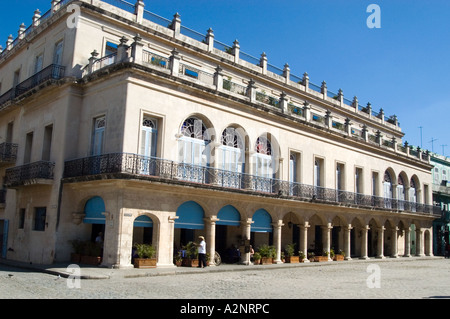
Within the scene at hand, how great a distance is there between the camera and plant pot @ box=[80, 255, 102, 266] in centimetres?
1712

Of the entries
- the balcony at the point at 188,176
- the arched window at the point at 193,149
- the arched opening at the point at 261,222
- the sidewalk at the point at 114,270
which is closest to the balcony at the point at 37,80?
the balcony at the point at 188,176

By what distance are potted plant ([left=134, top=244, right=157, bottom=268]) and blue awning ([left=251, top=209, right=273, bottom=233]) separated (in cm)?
626

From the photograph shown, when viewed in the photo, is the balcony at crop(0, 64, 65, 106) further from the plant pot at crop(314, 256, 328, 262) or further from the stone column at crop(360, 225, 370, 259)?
the stone column at crop(360, 225, 370, 259)

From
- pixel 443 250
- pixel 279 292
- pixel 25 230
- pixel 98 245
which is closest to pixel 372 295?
pixel 279 292

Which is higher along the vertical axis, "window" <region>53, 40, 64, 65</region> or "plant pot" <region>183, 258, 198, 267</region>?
"window" <region>53, 40, 64, 65</region>

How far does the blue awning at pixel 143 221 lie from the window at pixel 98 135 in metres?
3.22

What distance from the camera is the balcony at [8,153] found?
22.8m

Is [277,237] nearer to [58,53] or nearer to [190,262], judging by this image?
[190,262]

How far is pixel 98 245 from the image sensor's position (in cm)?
1798

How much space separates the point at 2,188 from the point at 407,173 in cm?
2762

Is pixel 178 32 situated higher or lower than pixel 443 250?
higher

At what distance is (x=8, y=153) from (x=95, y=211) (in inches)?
306

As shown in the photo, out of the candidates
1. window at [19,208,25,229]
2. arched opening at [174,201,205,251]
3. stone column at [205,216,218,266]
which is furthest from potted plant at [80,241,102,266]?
window at [19,208,25,229]

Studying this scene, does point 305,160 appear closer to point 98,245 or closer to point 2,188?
point 98,245
